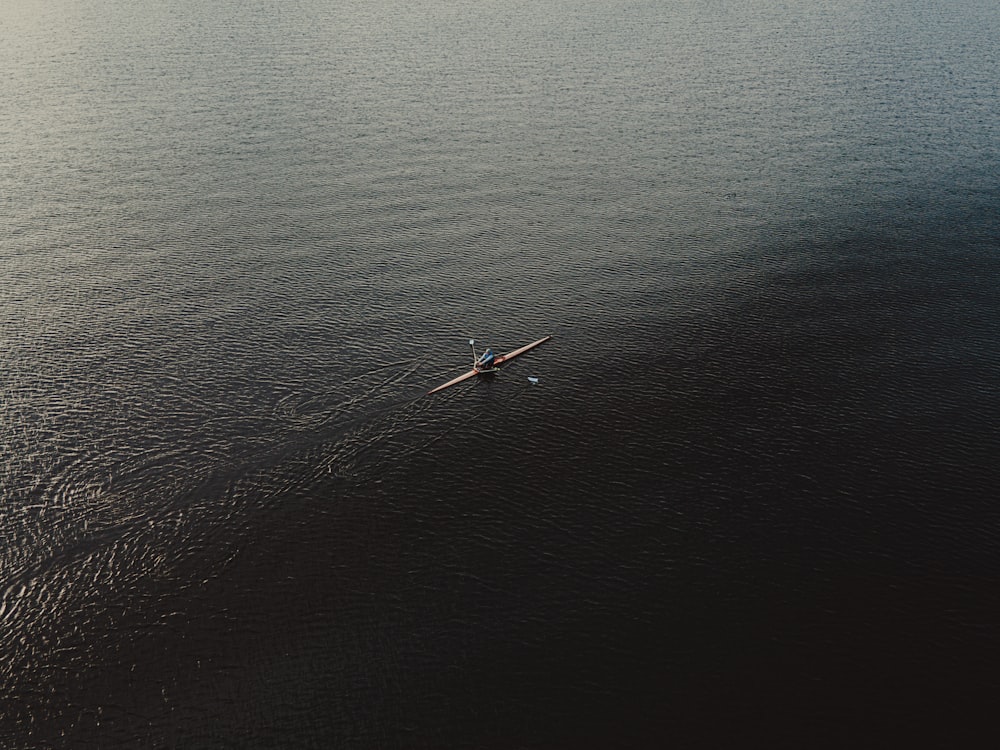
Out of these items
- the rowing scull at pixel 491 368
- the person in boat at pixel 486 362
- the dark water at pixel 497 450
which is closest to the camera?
the dark water at pixel 497 450

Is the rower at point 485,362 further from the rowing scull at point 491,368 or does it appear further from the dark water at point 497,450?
the dark water at point 497,450

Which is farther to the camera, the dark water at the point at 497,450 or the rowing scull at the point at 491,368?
the rowing scull at the point at 491,368

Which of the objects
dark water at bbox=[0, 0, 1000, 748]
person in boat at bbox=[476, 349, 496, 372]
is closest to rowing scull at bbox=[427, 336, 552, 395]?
person in boat at bbox=[476, 349, 496, 372]

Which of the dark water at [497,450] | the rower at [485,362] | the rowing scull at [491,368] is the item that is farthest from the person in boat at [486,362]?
the dark water at [497,450]

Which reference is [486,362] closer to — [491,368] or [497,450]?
[491,368]

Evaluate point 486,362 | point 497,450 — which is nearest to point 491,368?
point 486,362

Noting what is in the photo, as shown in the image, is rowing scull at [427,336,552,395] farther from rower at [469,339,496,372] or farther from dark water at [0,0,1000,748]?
dark water at [0,0,1000,748]
